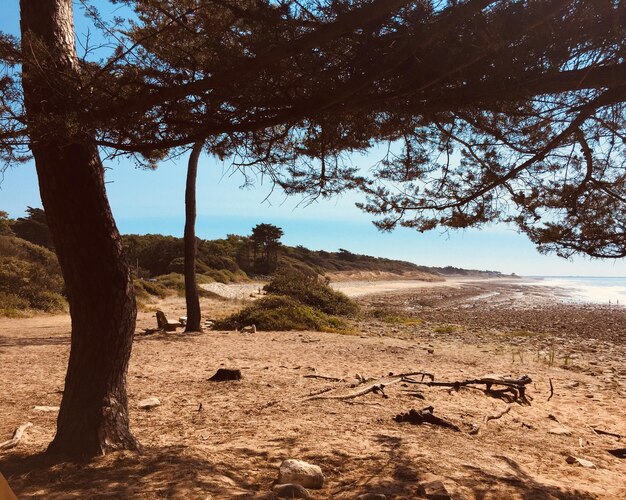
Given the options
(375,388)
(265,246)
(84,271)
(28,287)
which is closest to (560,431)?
(375,388)

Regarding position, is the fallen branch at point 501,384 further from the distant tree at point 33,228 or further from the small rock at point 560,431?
the distant tree at point 33,228

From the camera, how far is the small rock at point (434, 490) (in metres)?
3.12

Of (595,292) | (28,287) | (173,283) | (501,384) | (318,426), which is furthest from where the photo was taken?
(595,292)

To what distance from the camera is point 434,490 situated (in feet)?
10.5

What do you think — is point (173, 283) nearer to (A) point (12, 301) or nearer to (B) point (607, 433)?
(A) point (12, 301)

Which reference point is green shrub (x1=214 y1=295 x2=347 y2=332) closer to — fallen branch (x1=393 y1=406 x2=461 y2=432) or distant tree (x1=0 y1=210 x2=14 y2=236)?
fallen branch (x1=393 y1=406 x2=461 y2=432)

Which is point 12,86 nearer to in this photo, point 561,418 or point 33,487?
point 33,487

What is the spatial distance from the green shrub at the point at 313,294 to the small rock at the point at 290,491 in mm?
16225

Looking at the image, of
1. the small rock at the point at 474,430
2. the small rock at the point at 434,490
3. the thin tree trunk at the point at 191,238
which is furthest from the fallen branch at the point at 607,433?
the thin tree trunk at the point at 191,238

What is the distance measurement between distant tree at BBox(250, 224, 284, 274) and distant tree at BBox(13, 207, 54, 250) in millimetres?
17967

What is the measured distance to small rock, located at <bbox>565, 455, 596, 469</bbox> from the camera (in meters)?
4.15

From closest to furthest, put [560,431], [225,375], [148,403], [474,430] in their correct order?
[474,430] → [560,431] → [148,403] → [225,375]

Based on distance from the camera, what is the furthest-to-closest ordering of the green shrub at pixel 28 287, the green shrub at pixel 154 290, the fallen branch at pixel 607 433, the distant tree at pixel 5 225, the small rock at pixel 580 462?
the distant tree at pixel 5 225 < the green shrub at pixel 154 290 < the green shrub at pixel 28 287 < the fallen branch at pixel 607 433 < the small rock at pixel 580 462

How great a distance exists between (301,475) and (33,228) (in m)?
38.3
